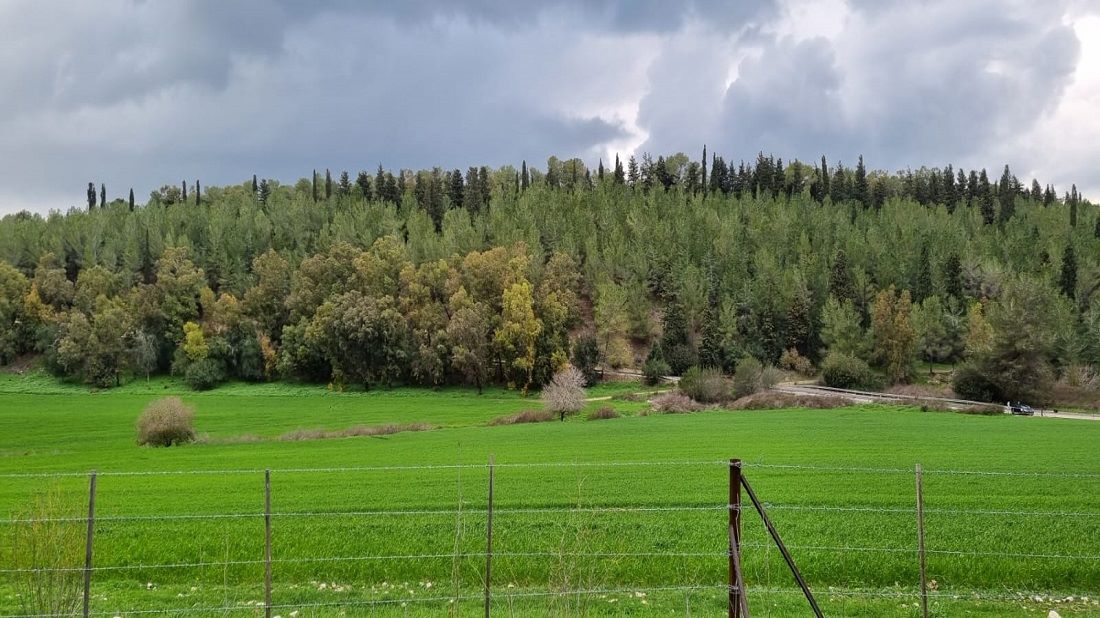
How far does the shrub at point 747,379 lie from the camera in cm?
7275

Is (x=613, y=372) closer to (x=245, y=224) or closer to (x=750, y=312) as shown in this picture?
(x=750, y=312)

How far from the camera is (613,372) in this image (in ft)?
323

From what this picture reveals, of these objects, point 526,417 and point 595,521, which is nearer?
point 595,521

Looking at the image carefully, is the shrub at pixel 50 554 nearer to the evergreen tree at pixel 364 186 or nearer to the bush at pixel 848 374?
the bush at pixel 848 374

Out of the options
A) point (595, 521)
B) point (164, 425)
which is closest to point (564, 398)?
point (164, 425)

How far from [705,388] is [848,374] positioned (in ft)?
73.3

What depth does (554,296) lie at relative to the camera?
96.1 meters

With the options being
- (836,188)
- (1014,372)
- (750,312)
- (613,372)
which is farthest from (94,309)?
(836,188)

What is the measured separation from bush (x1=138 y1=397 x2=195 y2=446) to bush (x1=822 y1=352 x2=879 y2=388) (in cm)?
7029

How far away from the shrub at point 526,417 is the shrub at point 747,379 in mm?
22369

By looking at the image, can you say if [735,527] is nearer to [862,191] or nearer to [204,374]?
[204,374]

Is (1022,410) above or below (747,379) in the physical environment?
below

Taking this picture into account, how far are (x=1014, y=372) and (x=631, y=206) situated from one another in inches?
3809

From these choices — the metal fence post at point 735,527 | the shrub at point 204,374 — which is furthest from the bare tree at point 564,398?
the shrub at point 204,374
